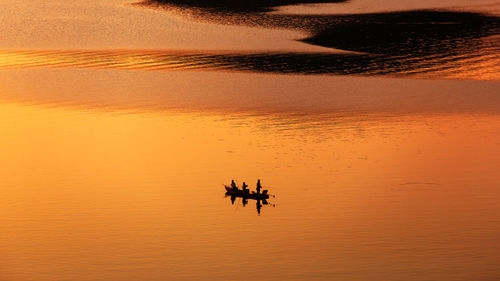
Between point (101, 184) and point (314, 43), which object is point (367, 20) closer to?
point (314, 43)

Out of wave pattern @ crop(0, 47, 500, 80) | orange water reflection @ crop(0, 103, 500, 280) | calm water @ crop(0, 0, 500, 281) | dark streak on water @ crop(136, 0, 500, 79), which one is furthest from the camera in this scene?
dark streak on water @ crop(136, 0, 500, 79)

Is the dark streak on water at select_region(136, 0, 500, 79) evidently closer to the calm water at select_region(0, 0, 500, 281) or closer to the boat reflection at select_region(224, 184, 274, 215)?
the calm water at select_region(0, 0, 500, 281)

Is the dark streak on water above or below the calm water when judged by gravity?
above

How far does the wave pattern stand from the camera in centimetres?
6150

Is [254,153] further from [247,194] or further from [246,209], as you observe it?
[246,209]

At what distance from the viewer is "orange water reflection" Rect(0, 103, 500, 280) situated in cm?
2714

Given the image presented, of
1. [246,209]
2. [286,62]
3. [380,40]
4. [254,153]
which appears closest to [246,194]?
[246,209]

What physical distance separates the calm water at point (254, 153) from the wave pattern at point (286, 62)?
0.68 feet

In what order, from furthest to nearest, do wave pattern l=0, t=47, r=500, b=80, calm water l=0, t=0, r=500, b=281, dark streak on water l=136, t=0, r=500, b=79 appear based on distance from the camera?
1. dark streak on water l=136, t=0, r=500, b=79
2. wave pattern l=0, t=47, r=500, b=80
3. calm water l=0, t=0, r=500, b=281

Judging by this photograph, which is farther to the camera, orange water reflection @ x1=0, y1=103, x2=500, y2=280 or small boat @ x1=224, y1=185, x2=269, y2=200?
small boat @ x1=224, y1=185, x2=269, y2=200

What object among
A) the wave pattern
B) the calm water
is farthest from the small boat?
the wave pattern

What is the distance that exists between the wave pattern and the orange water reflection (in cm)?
1344

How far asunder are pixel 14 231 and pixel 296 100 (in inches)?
1014

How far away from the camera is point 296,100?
174 feet
